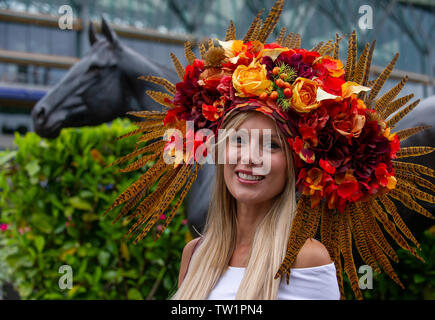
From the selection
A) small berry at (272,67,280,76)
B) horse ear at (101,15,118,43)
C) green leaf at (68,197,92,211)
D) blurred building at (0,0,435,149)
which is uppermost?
blurred building at (0,0,435,149)

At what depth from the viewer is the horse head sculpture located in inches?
129

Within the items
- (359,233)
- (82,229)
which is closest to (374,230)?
(359,233)

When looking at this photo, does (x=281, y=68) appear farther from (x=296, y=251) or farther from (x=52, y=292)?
(x=52, y=292)

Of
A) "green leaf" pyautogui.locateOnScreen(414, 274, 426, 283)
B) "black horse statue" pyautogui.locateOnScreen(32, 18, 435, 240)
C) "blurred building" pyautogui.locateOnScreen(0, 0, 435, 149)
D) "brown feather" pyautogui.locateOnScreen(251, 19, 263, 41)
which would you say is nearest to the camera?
"brown feather" pyautogui.locateOnScreen(251, 19, 263, 41)

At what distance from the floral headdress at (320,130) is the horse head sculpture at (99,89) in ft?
5.91

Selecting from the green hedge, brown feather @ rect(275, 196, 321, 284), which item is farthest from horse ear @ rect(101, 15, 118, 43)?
brown feather @ rect(275, 196, 321, 284)

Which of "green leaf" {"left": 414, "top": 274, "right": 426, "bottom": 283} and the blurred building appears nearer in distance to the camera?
"green leaf" {"left": 414, "top": 274, "right": 426, "bottom": 283}

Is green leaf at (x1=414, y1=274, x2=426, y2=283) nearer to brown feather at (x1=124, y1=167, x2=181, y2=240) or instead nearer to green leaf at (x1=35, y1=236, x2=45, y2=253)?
brown feather at (x1=124, y1=167, x2=181, y2=240)

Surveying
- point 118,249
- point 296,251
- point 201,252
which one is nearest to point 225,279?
point 201,252

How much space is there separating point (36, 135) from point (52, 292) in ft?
4.35

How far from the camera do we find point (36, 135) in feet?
12.3

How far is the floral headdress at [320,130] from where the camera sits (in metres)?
1.32

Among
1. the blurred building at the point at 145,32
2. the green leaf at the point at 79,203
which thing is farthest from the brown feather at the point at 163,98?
the blurred building at the point at 145,32

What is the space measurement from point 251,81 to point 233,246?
0.57 meters
